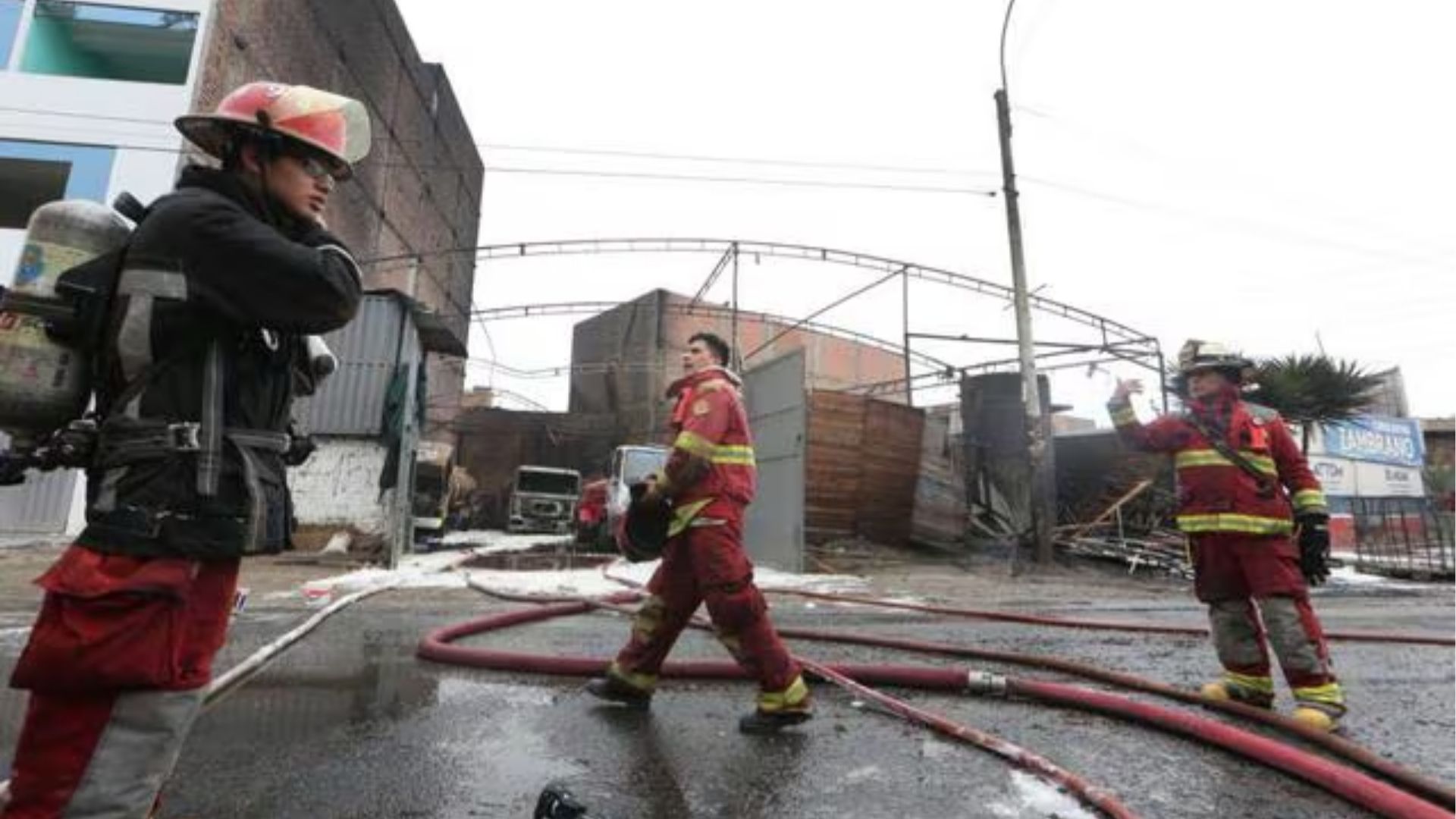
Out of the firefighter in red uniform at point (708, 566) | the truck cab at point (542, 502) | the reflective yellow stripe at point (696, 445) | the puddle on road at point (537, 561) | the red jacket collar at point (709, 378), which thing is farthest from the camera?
the truck cab at point (542, 502)

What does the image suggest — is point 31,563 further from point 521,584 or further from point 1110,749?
point 1110,749

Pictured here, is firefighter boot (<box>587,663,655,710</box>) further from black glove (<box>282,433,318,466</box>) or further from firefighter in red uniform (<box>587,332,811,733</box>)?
black glove (<box>282,433,318,466</box>)

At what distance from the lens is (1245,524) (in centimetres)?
368

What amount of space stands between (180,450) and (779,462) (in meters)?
10.3

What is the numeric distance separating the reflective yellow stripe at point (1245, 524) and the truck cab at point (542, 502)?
19485mm

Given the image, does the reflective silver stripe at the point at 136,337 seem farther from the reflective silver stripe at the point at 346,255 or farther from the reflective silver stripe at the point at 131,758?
the reflective silver stripe at the point at 131,758

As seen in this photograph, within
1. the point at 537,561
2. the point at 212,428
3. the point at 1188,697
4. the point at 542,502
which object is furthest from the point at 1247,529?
the point at 542,502

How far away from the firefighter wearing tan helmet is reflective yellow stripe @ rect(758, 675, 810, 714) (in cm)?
Result: 191

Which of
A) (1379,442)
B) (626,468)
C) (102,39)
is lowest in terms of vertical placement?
(626,468)

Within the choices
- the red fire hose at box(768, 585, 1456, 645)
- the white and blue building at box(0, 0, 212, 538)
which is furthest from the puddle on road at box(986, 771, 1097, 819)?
A: the white and blue building at box(0, 0, 212, 538)

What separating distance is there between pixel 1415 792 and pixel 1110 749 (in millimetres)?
852

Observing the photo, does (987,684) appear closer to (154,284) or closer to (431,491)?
(154,284)

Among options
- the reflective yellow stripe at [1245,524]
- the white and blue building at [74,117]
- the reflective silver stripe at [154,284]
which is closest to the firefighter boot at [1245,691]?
the reflective yellow stripe at [1245,524]

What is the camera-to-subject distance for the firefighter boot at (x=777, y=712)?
3.12m
